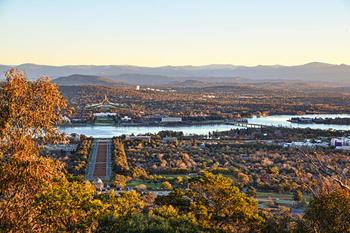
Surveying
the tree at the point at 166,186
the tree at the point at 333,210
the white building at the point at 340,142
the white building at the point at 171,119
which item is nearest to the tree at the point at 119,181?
the tree at the point at 166,186

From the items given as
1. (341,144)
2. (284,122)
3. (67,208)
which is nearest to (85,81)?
(284,122)

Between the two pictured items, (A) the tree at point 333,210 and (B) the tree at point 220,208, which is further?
(B) the tree at point 220,208

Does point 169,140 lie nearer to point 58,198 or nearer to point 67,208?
point 58,198

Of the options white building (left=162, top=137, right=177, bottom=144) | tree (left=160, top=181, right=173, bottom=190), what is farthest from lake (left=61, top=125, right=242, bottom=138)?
tree (left=160, top=181, right=173, bottom=190)

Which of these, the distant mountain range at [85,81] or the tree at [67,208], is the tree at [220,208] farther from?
the distant mountain range at [85,81]

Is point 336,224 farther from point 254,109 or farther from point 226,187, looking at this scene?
point 254,109
